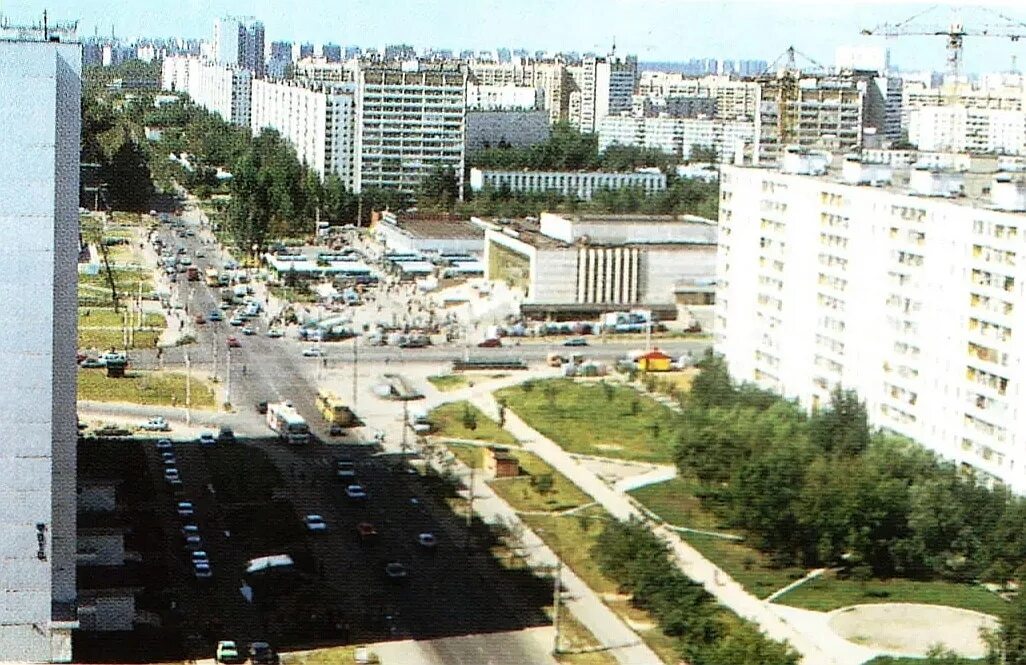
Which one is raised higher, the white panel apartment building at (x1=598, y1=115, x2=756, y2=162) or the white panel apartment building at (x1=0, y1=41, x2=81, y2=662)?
the white panel apartment building at (x1=598, y1=115, x2=756, y2=162)

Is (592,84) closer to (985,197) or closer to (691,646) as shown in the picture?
(985,197)

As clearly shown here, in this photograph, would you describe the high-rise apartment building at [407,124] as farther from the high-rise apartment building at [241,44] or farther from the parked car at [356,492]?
the parked car at [356,492]

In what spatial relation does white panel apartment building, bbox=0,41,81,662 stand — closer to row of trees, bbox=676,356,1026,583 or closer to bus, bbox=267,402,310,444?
row of trees, bbox=676,356,1026,583

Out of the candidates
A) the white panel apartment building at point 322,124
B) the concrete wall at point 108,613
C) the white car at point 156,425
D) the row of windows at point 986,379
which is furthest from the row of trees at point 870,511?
the white panel apartment building at point 322,124

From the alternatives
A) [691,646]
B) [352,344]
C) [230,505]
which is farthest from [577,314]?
[691,646]

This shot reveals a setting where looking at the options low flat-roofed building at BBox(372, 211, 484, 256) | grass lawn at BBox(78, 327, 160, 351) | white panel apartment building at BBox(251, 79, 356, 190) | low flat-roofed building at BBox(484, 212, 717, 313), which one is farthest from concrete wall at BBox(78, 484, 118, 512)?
white panel apartment building at BBox(251, 79, 356, 190)

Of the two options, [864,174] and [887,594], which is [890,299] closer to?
[864,174]
